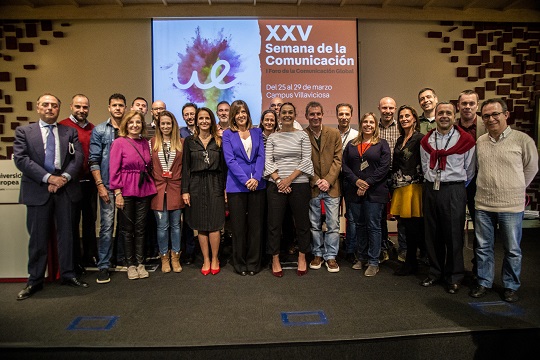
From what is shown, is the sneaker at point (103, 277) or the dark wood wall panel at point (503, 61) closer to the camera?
the sneaker at point (103, 277)

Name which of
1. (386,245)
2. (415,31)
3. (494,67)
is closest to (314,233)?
(386,245)

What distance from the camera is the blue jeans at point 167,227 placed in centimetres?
346

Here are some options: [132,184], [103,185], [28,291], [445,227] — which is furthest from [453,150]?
[28,291]

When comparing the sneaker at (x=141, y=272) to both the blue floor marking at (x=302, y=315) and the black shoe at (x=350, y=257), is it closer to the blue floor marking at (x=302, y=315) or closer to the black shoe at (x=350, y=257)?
the blue floor marking at (x=302, y=315)

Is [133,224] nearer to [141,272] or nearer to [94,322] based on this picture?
[141,272]

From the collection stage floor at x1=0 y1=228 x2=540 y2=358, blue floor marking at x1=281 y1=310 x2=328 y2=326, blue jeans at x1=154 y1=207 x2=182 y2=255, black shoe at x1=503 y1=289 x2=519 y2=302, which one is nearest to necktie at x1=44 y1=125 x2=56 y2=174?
blue jeans at x1=154 y1=207 x2=182 y2=255

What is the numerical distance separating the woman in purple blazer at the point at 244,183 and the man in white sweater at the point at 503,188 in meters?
1.88

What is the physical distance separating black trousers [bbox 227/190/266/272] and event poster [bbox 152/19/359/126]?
2545mm

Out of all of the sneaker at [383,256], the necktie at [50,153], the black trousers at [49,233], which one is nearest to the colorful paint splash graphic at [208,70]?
the necktie at [50,153]

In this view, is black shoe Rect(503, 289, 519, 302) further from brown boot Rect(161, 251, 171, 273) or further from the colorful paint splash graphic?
the colorful paint splash graphic

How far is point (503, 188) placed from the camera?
2.72 metres

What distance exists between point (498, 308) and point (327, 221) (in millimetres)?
1529

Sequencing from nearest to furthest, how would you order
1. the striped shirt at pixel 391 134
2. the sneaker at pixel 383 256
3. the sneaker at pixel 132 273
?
1. the sneaker at pixel 132 273
2. the striped shirt at pixel 391 134
3. the sneaker at pixel 383 256

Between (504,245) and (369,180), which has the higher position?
(369,180)
